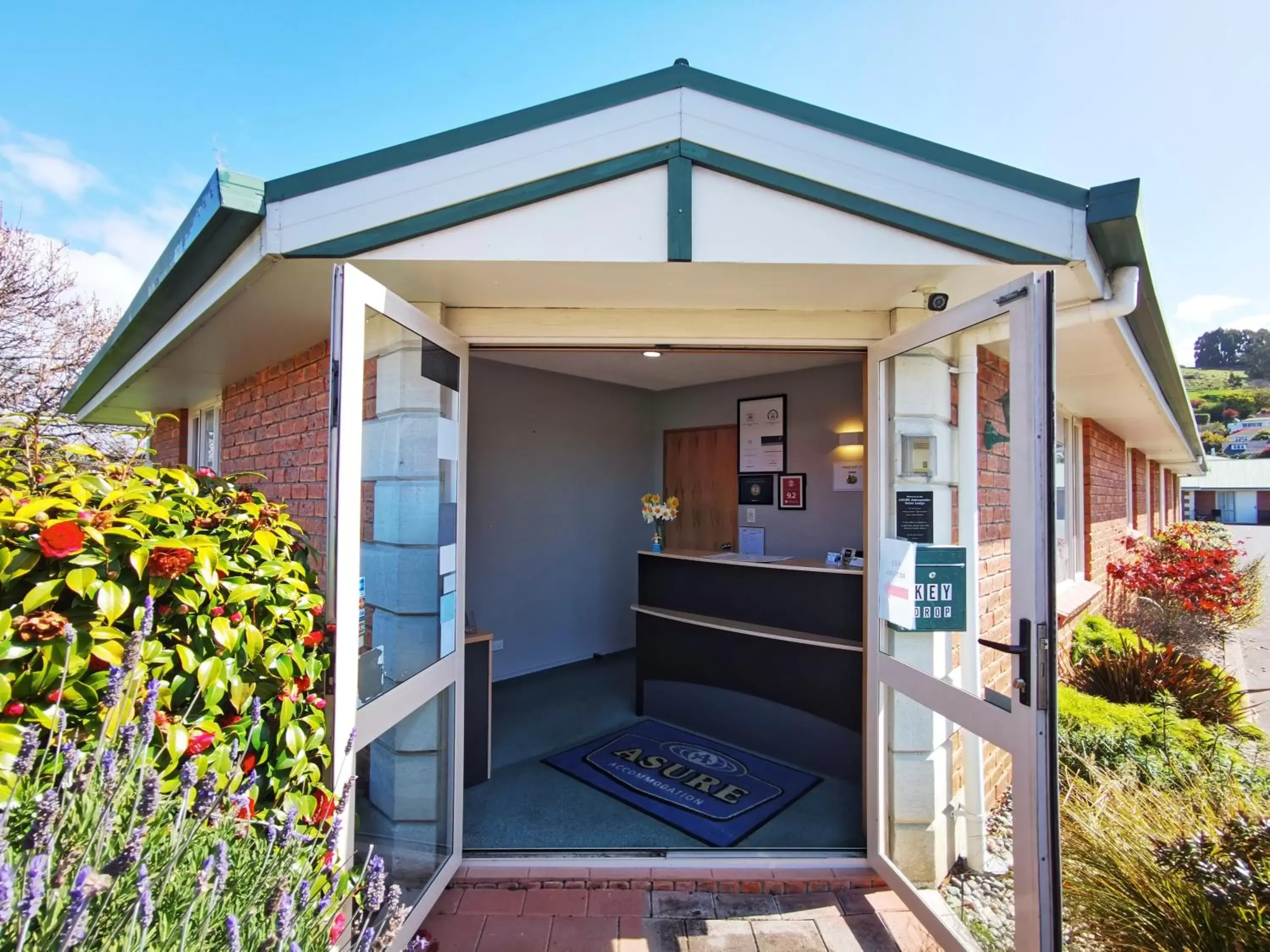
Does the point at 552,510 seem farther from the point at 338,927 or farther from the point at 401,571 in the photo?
the point at 338,927

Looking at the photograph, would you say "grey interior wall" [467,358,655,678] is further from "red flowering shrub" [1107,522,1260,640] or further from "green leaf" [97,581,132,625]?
"red flowering shrub" [1107,522,1260,640]

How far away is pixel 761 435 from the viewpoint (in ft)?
20.2

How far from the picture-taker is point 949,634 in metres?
2.50

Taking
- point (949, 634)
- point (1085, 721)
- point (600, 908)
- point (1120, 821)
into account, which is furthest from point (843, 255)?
point (1085, 721)

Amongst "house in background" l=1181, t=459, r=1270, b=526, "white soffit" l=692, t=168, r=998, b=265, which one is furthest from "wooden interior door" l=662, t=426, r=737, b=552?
"house in background" l=1181, t=459, r=1270, b=526

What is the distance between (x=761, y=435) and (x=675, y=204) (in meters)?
4.18

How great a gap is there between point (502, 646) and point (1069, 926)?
4346mm

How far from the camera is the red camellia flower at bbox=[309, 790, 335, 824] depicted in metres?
1.84

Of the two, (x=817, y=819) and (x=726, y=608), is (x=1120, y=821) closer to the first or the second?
(x=817, y=819)

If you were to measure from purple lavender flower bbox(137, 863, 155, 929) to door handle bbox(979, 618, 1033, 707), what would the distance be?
2035 millimetres

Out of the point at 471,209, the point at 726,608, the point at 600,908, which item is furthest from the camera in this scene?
the point at 726,608

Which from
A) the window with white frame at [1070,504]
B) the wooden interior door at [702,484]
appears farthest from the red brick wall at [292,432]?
the window with white frame at [1070,504]

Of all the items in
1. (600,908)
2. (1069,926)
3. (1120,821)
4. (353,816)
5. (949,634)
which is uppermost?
(949,634)

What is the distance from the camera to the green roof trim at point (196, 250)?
2.11 m
